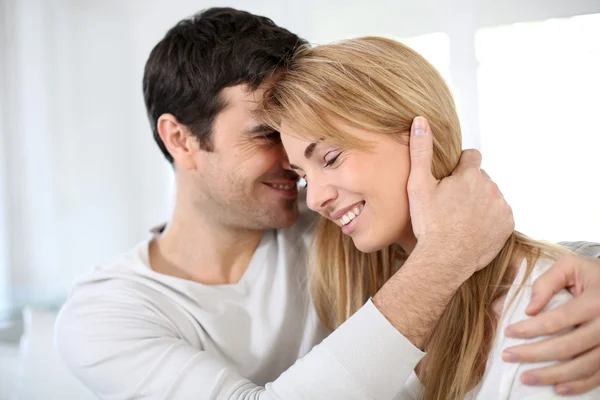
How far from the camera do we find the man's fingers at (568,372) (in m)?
1.12

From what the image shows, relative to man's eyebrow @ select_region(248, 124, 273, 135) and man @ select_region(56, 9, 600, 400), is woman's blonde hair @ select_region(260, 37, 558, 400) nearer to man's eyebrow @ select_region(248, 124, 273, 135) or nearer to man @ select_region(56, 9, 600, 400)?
man @ select_region(56, 9, 600, 400)

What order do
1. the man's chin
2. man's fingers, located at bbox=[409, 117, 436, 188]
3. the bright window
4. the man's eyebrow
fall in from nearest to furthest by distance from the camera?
man's fingers, located at bbox=[409, 117, 436, 188]
the man's eyebrow
the man's chin
the bright window

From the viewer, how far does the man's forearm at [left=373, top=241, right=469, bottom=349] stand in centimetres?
127

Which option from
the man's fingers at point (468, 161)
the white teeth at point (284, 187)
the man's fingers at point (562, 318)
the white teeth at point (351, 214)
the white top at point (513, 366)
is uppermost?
the man's fingers at point (468, 161)

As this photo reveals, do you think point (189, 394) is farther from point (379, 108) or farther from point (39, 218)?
point (39, 218)

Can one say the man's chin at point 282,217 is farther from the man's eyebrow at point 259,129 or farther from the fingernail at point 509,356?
the fingernail at point 509,356

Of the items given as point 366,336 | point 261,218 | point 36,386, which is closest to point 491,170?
point 261,218

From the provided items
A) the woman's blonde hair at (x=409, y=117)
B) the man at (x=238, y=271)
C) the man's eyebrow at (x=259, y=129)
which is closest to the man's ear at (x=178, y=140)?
the man at (x=238, y=271)

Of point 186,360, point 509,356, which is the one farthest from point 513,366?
point 186,360

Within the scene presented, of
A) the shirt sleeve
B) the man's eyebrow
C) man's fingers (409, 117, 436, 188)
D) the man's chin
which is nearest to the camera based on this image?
the shirt sleeve

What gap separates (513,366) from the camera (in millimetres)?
1194

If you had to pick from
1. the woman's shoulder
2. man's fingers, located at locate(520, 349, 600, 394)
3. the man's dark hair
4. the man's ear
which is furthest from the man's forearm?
the man's ear

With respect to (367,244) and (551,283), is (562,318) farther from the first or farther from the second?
(367,244)

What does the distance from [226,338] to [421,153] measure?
79 cm
